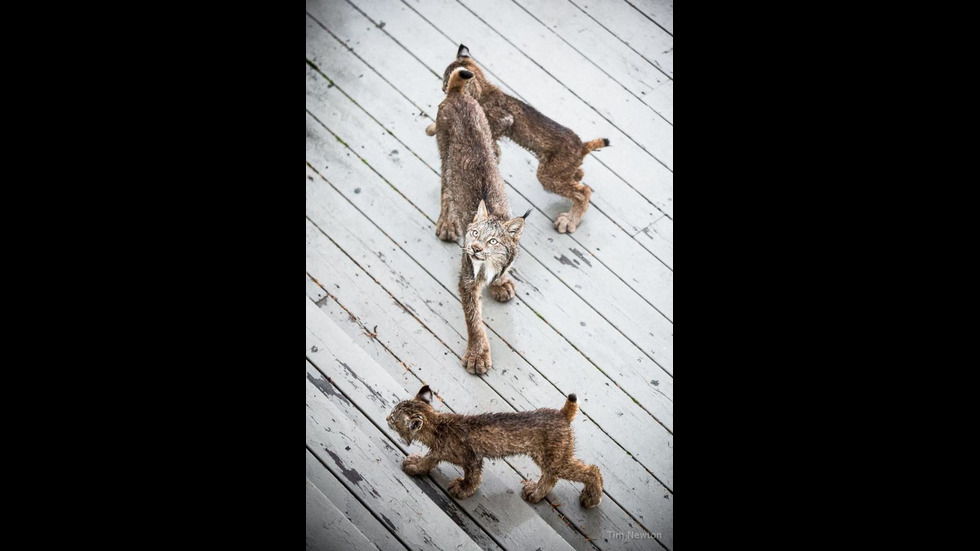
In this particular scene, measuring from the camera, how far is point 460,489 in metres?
3.50

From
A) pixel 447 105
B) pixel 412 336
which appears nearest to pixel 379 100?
pixel 447 105

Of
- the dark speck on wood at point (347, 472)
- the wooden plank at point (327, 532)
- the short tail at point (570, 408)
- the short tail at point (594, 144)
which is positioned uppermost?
the short tail at point (594, 144)

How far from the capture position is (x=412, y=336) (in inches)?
163

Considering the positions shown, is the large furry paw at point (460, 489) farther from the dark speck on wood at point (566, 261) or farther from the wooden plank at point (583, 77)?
the wooden plank at point (583, 77)

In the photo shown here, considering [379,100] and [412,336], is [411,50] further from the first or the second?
[412,336]

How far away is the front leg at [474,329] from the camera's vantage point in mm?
3961

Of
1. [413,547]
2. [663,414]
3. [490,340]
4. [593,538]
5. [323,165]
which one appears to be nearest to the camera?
[413,547]

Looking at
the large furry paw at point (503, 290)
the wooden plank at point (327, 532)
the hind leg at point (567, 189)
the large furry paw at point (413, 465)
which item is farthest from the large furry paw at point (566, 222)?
the wooden plank at point (327, 532)

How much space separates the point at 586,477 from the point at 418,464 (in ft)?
2.55

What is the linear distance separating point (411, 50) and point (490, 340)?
7.12ft

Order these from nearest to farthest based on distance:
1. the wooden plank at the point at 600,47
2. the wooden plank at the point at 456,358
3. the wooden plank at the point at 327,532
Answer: the wooden plank at the point at 327,532
the wooden plank at the point at 456,358
the wooden plank at the point at 600,47

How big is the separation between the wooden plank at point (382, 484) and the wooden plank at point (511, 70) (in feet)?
7.01

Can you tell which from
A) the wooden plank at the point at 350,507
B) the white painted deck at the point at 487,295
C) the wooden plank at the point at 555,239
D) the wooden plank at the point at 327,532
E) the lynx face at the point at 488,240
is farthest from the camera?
the wooden plank at the point at 555,239

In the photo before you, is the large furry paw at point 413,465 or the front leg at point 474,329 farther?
the front leg at point 474,329
